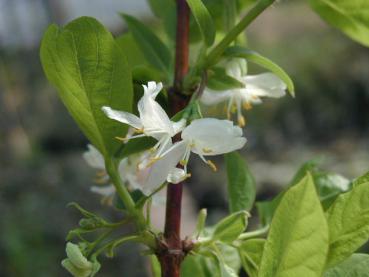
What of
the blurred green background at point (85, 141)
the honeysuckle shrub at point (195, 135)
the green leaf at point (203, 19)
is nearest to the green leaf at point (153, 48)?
the honeysuckle shrub at point (195, 135)

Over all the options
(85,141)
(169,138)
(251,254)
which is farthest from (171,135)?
(85,141)

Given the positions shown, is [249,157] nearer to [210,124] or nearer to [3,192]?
[3,192]

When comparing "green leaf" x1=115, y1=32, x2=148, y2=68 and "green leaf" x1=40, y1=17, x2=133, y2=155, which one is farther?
"green leaf" x1=115, y1=32, x2=148, y2=68

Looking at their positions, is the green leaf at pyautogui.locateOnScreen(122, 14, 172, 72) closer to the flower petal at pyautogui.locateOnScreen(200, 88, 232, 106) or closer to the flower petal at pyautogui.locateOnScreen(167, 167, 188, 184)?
the flower petal at pyautogui.locateOnScreen(200, 88, 232, 106)

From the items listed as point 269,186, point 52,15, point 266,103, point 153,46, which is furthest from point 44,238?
point 52,15

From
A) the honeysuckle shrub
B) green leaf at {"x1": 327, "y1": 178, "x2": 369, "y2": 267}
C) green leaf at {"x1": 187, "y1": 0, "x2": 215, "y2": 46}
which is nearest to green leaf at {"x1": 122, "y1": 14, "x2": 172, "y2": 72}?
the honeysuckle shrub

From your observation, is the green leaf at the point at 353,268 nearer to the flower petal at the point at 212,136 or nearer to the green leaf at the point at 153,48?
the flower petal at the point at 212,136
